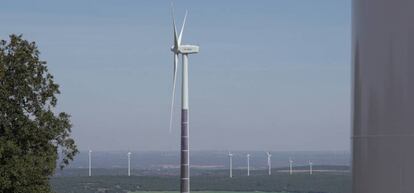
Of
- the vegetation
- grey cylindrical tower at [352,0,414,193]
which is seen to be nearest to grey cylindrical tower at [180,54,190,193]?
grey cylindrical tower at [352,0,414,193]

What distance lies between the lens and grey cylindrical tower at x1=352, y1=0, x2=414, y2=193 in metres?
5.43

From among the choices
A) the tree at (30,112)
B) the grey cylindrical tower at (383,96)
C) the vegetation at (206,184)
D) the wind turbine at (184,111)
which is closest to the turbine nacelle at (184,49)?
the wind turbine at (184,111)

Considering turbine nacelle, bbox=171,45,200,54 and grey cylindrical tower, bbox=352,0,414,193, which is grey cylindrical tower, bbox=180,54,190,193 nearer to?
turbine nacelle, bbox=171,45,200,54

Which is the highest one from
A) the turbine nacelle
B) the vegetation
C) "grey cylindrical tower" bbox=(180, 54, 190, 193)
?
the turbine nacelle

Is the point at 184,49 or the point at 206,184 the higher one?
the point at 184,49

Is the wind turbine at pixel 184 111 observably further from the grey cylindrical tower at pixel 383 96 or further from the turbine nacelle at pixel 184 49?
the grey cylindrical tower at pixel 383 96

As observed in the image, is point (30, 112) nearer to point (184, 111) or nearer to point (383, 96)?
point (184, 111)

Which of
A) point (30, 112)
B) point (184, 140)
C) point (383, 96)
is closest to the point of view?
point (383, 96)

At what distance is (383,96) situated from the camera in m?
5.66

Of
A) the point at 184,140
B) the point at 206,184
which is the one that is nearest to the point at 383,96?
the point at 184,140

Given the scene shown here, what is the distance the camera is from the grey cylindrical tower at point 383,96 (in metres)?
5.43

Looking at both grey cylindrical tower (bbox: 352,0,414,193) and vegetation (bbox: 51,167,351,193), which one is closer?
grey cylindrical tower (bbox: 352,0,414,193)

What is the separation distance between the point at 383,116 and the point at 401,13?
66 centimetres

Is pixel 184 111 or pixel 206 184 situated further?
pixel 206 184
